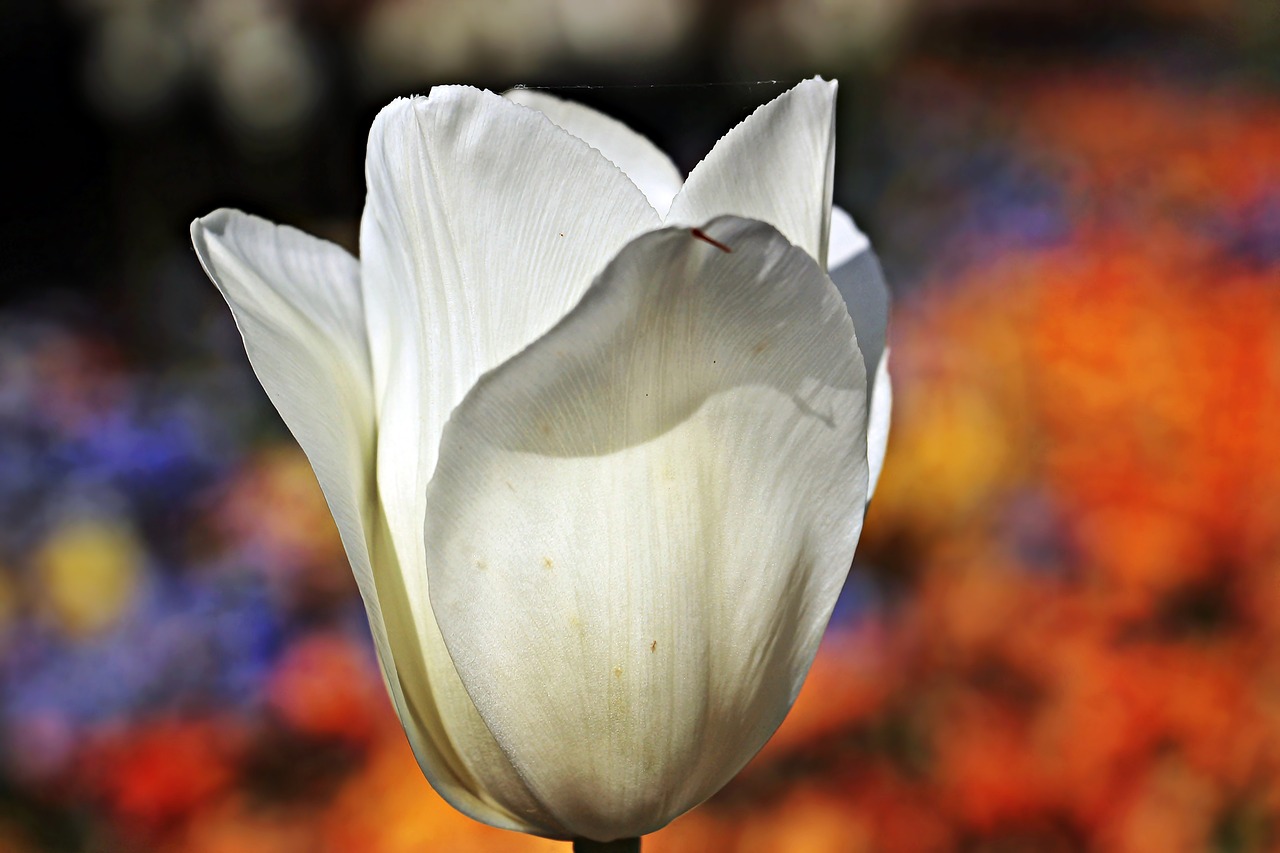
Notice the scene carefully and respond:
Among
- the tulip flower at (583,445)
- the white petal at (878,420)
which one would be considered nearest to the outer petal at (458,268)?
the tulip flower at (583,445)

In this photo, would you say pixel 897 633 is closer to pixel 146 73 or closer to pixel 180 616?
pixel 180 616

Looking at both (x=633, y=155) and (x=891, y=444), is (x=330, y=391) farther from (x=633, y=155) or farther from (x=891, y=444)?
(x=891, y=444)

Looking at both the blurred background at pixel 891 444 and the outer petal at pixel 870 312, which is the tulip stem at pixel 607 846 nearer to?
the outer petal at pixel 870 312

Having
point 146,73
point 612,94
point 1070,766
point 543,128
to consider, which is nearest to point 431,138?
point 543,128

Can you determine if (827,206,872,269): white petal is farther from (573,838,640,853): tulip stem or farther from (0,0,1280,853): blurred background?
(0,0,1280,853): blurred background

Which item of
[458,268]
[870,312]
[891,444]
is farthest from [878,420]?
[891,444]
